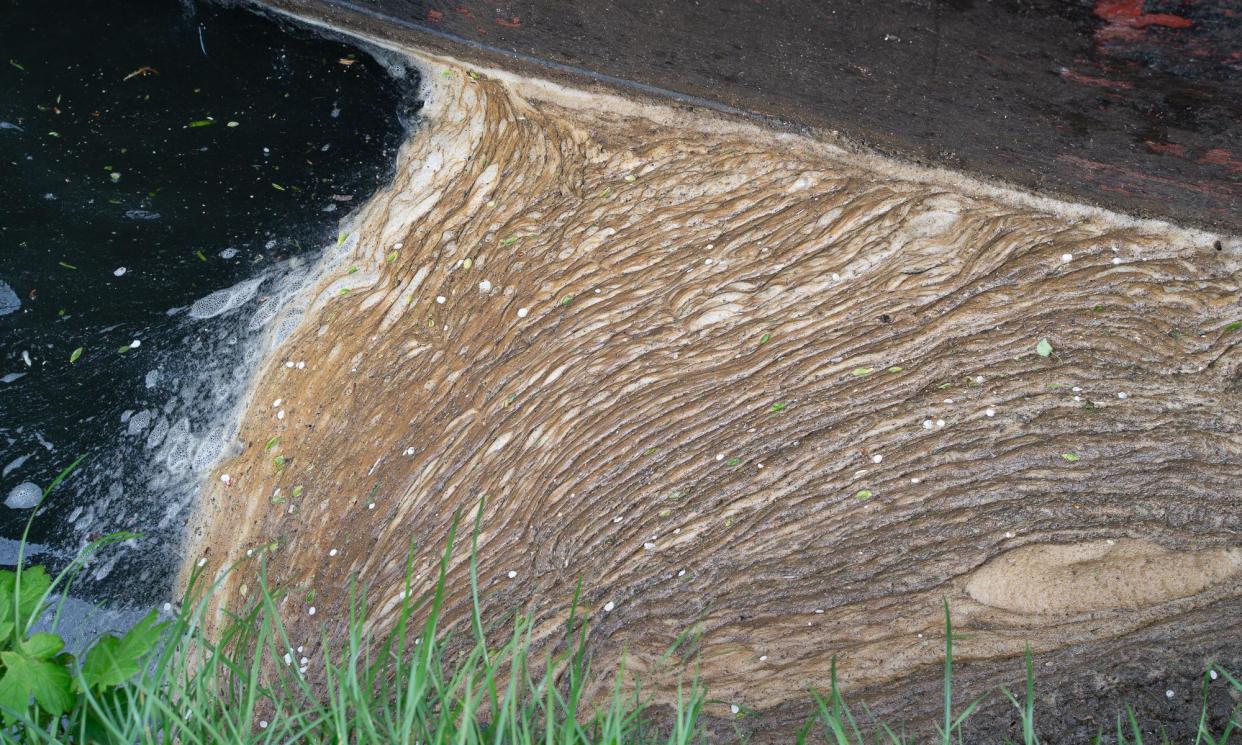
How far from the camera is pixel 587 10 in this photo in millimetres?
2875

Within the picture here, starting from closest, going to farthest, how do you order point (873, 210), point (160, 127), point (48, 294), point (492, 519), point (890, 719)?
point (890, 719), point (492, 519), point (873, 210), point (48, 294), point (160, 127)

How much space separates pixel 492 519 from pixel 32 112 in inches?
91.8

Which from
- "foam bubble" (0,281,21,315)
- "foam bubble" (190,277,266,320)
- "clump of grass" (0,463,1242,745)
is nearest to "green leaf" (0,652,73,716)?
"clump of grass" (0,463,1242,745)

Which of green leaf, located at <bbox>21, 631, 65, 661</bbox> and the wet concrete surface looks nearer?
green leaf, located at <bbox>21, 631, 65, 661</bbox>

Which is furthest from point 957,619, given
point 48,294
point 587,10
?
point 48,294

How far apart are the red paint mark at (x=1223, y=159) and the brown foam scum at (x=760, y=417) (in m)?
0.24

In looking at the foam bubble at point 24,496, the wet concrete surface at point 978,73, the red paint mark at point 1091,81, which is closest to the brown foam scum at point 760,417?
the wet concrete surface at point 978,73

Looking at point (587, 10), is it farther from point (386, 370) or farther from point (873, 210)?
point (386, 370)

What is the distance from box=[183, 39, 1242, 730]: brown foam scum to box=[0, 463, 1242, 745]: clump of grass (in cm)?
12

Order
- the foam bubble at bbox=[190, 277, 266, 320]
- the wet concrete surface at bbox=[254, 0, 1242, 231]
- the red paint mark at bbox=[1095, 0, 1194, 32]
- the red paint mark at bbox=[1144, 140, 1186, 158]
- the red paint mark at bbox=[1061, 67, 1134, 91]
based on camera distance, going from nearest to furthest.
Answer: the red paint mark at bbox=[1095, 0, 1194, 32] < the wet concrete surface at bbox=[254, 0, 1242, 231] < the red paint mark at bbox=[1061, 67, 1134, 91] < the red paint mark at bbox=[1144, 140, 1186, 158] < the foam bubble at bbox=[190, 277, 266, 320]

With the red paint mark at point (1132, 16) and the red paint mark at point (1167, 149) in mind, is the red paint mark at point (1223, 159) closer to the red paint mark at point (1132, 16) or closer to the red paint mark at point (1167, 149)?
the red paint mark at point (1167, 149)

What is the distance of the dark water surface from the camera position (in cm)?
281

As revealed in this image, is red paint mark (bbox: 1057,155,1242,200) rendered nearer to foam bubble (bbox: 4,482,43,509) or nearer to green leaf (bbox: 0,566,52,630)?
green leaf (bbox: 0,566,52,630)

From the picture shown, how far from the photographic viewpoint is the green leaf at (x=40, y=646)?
Answer: 2018 mm
